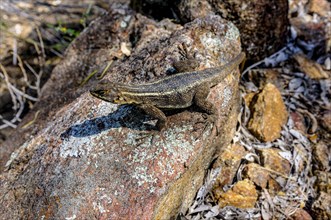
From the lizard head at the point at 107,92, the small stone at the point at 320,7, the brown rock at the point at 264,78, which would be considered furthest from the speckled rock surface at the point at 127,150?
the small stone at the point at 320,7

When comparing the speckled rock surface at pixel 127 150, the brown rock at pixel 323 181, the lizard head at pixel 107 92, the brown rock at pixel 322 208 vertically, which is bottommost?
the brown rock at pixel 322 208

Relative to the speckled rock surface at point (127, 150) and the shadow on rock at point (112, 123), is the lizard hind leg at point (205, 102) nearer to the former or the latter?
the speckled rock surface at point (127, 150)

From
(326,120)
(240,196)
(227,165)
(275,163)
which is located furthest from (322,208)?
(326,120)

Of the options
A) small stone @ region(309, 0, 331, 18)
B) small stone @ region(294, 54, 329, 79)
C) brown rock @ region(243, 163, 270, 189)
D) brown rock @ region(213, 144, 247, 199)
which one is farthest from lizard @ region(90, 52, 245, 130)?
small stone @ region(309, 0, 331, 18)

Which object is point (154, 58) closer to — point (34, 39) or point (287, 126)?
point (287, 126)

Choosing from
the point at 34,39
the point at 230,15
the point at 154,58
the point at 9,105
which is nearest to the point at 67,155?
the point at 154,58

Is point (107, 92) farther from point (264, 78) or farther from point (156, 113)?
point (264, 78)

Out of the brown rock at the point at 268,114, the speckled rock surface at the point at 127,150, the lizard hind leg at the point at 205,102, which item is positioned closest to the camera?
the speckled rock surface at the point at 127,150
